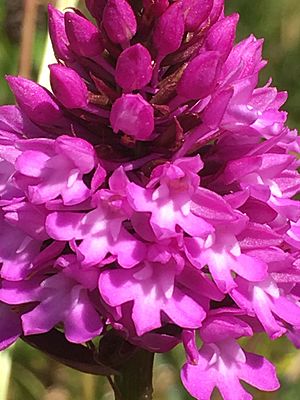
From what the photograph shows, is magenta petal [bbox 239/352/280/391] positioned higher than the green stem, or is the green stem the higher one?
magenta petal [bbox 239/352/280/391]

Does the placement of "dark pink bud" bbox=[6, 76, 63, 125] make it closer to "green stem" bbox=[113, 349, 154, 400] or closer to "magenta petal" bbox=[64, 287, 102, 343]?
"magenta petal" bbox=[64, 287, 102, 343]

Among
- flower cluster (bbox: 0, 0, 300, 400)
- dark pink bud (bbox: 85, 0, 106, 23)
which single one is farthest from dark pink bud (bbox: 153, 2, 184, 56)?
dark pink bud (bbox: 85, 0, 106, 23)

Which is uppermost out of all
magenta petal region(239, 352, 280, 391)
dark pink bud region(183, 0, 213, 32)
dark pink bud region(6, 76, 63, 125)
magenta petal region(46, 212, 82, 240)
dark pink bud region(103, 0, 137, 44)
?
dark pink bud region(183, 0, 213, 32)

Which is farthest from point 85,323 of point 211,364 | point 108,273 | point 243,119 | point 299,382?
point 299,382

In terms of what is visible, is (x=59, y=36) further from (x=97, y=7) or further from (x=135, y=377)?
Answer: (x=135, y=377)

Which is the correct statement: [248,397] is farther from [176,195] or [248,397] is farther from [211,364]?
[176,195]

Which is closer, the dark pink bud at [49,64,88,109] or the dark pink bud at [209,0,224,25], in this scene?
the dark pink bud at [49,64,88,109]
